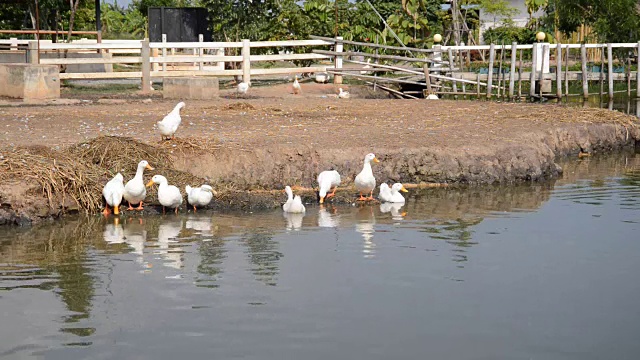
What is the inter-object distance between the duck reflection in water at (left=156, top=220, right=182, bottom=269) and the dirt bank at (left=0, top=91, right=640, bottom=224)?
31.0 inches

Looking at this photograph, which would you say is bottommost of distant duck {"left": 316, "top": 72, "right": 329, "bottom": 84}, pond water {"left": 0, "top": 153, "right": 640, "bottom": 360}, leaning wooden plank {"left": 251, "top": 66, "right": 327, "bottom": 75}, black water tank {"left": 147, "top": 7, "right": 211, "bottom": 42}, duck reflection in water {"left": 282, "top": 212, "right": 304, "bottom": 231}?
pond water {"left": 0, "top": 153, "right": 640, "bottom": 360}

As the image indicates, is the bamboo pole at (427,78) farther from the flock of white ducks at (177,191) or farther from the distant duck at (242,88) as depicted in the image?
the flock of white ducks at (177,191)

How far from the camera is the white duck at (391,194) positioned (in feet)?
45.0

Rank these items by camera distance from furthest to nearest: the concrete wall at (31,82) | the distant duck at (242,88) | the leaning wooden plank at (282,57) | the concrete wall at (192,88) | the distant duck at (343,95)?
the leaning wooden plank at (282,57) → the distant duck at (343,95) → the distant duck at (242,88) → the concrete wall at (192,88) → the concrete wall at (31,82)

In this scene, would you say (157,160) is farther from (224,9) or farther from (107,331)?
(224,9)

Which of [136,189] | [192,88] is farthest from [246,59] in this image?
[136,189]

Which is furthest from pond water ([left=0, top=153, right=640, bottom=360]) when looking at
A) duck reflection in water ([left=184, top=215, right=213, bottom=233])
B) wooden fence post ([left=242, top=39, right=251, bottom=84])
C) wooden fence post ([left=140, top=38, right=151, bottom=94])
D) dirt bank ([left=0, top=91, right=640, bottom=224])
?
wooden fence post ([left=242, top=39, right=251, bottom=84])

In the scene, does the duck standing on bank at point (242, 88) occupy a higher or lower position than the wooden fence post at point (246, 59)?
lower

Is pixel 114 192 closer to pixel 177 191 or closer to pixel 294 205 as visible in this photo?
pixel 177 191

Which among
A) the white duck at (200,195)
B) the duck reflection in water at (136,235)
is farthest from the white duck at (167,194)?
the duck reflection in water at (136,235)

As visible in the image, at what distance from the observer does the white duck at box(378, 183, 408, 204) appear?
13.7 meters

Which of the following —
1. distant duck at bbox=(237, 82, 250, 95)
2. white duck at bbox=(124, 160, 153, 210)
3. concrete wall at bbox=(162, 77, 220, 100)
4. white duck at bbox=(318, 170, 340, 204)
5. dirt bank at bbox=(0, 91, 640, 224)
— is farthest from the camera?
distant duck at bbox=(237, 82, 250, 95)

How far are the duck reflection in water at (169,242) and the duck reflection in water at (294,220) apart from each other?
1.33 metres

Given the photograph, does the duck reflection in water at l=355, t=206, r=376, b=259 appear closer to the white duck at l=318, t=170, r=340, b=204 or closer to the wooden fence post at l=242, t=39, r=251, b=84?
the white duck at l=318, t=170, r=340, b=204
